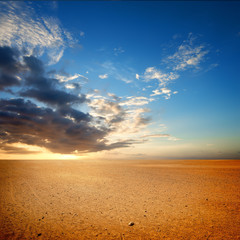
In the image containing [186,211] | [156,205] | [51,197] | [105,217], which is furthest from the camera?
[51,197]

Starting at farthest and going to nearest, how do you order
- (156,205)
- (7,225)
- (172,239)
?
(156,205) → (7,225) → (172,239)

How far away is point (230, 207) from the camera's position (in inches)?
371

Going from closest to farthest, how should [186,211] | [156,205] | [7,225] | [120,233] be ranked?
[120,233], [7,225], [186,211], [156,205]

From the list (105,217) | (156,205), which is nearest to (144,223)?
(105,217)

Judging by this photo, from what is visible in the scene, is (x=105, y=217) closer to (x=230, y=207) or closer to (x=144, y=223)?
(x=144, y=223)

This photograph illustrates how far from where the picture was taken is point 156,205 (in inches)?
393

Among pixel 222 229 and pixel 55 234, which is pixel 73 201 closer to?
pixel 55 234

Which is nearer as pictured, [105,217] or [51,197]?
[105,217]

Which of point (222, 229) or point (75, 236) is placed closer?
point (75, 236)

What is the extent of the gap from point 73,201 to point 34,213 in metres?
2.91

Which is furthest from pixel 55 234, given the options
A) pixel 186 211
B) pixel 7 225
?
pixel 186 211

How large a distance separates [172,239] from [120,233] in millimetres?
2236

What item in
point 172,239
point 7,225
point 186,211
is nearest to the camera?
point 172,239

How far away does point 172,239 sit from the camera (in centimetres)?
611
